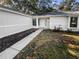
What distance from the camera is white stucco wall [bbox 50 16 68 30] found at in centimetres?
2116

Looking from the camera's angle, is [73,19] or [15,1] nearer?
[73,19]

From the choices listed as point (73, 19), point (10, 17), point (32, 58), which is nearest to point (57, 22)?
point (73, 19)

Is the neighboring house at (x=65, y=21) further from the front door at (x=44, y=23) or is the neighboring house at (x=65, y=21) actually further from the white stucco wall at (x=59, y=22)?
the front door at (x=44, y=23)

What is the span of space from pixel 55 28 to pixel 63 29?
59.1 inches

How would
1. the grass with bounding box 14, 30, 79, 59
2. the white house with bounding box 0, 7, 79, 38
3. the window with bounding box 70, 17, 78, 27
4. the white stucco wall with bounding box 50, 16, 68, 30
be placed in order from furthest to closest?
1. the white stucco wall with bounding box 50, 16, 68, 30
2. the window with bounding box 70, 17, 78, 27
3. the white house with bounding box 0, 7, 79, 38
4. the grass with bounding box 14, 30, 79, 59

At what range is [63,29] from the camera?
836 inches

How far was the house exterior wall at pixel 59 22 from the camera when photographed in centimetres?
2116

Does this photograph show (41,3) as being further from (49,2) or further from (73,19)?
(73,19)

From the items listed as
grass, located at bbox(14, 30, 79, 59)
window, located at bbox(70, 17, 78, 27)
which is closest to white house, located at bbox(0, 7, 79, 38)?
window, located at bbox(70, 17, 78, 27)

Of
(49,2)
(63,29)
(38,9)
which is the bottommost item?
(63,29)

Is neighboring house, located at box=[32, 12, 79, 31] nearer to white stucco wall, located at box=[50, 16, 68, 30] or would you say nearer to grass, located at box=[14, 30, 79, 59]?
white stucco wall, located at box=[50, 16, 68, 30]

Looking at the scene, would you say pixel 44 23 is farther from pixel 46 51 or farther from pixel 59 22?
pixel 46 51

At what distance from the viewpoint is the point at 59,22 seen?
21.5 meters

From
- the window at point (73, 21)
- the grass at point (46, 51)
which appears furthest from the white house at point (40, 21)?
the grass at point (46, 51)
